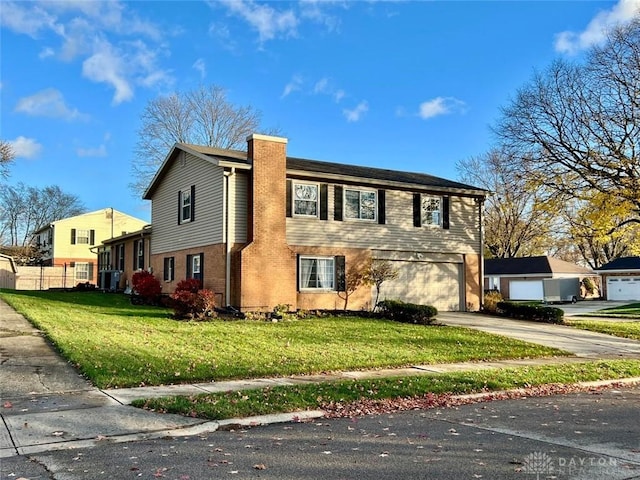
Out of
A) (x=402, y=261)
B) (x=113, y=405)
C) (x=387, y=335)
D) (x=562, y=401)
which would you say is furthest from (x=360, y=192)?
(x=113, y=405)

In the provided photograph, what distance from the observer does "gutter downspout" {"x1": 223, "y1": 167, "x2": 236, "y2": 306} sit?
20.0m

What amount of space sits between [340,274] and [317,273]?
1.00 meters

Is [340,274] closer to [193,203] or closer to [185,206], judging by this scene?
[193,203]

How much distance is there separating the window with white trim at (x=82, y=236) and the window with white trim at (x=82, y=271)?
262 centimetres

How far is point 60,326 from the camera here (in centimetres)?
1479

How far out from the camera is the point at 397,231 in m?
24.2

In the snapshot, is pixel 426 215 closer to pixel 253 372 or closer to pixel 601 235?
pixel 601 235

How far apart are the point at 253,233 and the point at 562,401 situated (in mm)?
Result: 12891

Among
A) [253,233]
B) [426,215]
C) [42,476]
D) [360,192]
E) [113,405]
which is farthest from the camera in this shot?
[426,215]

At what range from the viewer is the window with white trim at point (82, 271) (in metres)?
49.8

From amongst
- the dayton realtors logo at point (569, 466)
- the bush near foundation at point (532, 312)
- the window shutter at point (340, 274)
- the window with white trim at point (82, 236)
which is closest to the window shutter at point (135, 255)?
the window shutter at point (340, 274)

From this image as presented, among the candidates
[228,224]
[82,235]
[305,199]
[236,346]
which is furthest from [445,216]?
[82,235]

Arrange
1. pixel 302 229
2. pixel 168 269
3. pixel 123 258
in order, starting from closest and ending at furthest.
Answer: pixel 302 229
pixel 168 269
pixel 123 258

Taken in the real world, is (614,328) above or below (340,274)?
below
